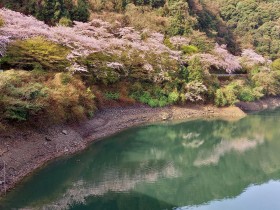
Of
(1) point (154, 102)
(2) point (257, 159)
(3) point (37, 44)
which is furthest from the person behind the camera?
(1) point (154, 102)

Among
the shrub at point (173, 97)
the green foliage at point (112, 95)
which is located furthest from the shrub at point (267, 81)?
the green foliage at point (112, 95)

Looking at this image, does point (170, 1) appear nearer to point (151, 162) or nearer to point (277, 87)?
point (277, 87)

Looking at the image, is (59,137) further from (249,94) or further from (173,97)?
(249,94)

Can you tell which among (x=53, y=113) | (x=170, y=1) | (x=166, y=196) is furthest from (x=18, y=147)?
(x=170, y=1)

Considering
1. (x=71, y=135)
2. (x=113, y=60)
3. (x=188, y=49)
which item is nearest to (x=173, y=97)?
(x=113, y=60)

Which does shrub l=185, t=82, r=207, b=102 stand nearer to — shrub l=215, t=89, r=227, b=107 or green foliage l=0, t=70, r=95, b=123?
shrub l=215, t=89, r=227, b=107

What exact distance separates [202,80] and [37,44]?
57.8 ft

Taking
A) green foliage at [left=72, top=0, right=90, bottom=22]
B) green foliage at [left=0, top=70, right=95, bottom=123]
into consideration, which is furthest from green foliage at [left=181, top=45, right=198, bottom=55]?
green foliage at [left=0, top=70, right=95, bottom=123]

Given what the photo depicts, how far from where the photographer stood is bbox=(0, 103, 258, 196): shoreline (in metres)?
15.4

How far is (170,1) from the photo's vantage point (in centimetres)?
4538

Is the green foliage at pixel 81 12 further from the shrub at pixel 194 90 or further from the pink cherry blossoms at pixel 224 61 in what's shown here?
the pink cherry blossoms at pixel 224 61

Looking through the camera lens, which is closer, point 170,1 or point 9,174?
point 9,174

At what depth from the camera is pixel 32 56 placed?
22094 mm

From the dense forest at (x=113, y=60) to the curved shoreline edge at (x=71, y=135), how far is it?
2.55 ft
